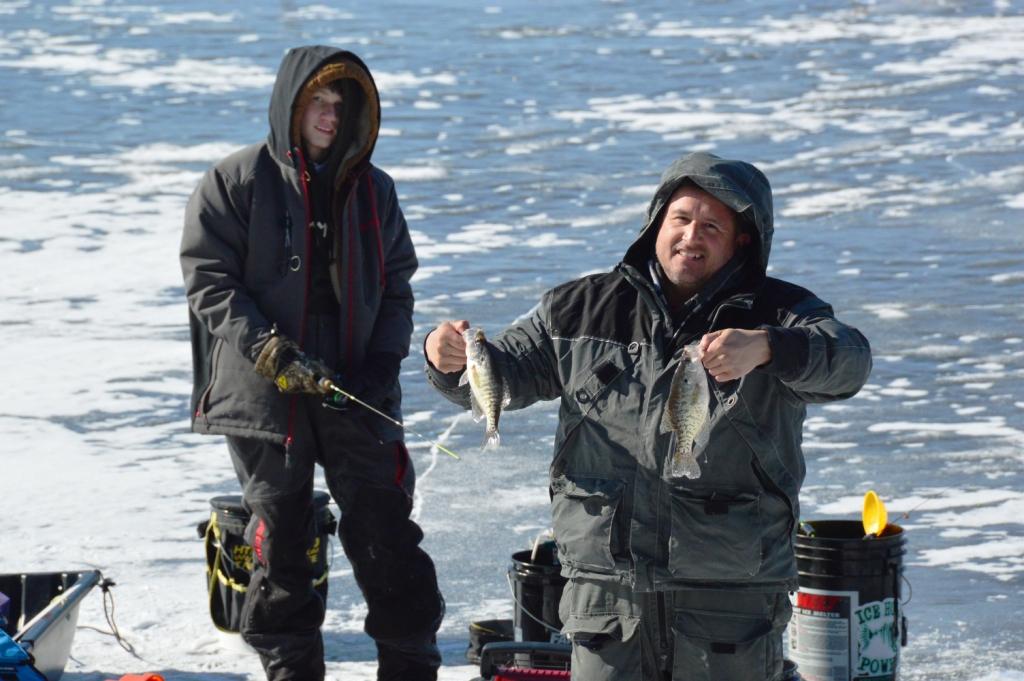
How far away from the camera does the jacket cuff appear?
310cm

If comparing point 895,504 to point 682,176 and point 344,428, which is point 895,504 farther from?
point 682,176

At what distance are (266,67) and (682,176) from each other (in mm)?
19054

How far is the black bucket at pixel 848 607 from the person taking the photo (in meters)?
4.61

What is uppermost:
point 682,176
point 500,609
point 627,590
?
point 682,176

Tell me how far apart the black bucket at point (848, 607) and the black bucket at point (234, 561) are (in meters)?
1.46

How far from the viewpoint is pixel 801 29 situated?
24.3 metres

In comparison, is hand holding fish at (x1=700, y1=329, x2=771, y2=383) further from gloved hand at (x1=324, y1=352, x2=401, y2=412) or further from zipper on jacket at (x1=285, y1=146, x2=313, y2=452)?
zipper on jacket at (x1=285, y1=146, x2=313, y2=452)

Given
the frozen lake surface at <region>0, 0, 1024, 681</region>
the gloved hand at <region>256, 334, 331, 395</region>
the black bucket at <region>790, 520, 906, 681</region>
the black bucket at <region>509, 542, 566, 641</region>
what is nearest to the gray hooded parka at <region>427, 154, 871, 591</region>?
the gloved hand at <region>256, 334, 331, 395</region>

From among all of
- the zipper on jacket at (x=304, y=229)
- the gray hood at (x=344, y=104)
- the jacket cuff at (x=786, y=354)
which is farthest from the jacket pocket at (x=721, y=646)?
the gray hood at (x=344, y=104)

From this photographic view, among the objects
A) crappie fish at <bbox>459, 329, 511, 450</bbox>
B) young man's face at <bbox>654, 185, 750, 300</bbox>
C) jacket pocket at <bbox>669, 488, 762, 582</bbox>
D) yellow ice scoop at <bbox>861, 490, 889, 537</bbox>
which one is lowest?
yellow ice scoop at <bbox>861, 490, 889, 537</bbox>

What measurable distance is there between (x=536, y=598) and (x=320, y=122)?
1.48 meters

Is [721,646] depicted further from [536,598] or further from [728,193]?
[536,598]

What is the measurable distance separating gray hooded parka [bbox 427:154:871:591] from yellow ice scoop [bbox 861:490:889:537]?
1361 mm

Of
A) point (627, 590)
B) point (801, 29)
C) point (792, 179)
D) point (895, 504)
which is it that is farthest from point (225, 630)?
point (801, 29)
